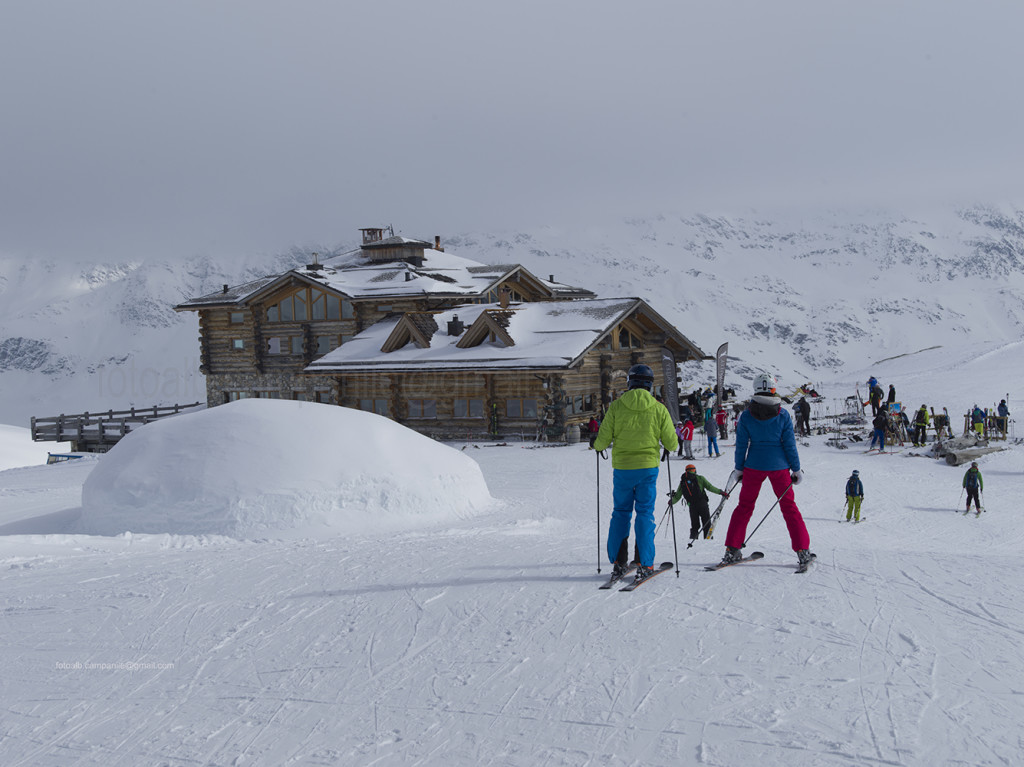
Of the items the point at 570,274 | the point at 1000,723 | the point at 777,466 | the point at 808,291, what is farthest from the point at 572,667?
the point at 808,291

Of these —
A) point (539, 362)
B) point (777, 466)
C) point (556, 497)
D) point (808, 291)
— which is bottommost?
point (556, 497)

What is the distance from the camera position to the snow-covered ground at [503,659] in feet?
13.7

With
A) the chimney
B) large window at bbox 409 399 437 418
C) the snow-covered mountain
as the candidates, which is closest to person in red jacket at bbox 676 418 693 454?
large window at bbox 409 399 437 418

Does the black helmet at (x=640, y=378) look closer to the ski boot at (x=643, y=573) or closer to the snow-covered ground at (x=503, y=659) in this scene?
the ski boot at (x=643, y=573)

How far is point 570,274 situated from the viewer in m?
142

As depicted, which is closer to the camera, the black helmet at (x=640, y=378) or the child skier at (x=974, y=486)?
the black helmet at (x=640, y=378)

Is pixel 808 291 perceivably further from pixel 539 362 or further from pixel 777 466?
pixel 777 466

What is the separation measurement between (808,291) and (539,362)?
423ft

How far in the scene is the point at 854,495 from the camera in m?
14.7

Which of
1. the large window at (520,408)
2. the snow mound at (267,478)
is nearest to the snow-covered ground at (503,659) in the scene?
the snow mound at (267,478)

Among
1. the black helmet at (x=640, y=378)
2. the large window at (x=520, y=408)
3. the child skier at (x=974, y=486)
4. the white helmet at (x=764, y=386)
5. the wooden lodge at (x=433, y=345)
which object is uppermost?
the wooden lodge at (x=433, y=345)

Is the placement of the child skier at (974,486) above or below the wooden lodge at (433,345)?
below

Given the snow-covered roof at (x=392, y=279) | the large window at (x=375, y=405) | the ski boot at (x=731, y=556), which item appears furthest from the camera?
the snow-covered roof at (x=392, y=279)

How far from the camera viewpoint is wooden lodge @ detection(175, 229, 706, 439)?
2720 cm
